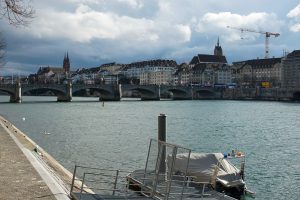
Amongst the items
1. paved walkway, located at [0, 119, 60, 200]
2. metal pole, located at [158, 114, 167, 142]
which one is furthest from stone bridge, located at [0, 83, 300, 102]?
metal pole, located at [158, 114, 167, 142]

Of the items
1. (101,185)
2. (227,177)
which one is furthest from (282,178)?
(101,185)

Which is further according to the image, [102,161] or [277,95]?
[277,95]

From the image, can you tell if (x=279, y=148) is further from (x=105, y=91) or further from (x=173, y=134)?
(x=105, y=91)

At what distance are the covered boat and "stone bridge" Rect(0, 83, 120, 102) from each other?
112m

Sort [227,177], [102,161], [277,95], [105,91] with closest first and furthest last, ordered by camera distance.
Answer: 1. [227,177]
2. [102,161]
3. [105,91]
4. [277,95]

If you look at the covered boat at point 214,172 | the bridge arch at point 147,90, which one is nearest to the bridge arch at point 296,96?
the bridge arch at point 147,90

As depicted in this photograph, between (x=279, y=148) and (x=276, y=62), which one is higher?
(x=276, y=62)

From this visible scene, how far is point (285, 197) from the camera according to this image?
18797 millimetres

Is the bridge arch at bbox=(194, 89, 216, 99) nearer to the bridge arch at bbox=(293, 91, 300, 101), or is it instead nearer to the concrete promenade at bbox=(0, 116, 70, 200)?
the bridge arch at bbox=(293, 91, 300, 101)

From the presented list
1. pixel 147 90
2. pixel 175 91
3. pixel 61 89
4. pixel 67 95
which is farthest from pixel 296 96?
pixel 61 89

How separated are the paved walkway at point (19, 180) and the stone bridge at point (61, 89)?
108511 mm

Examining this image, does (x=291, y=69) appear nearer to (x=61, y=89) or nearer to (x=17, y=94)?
(x=61, y=89)

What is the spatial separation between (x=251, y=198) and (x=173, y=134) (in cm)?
2734

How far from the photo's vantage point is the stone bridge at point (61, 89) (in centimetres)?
12381
